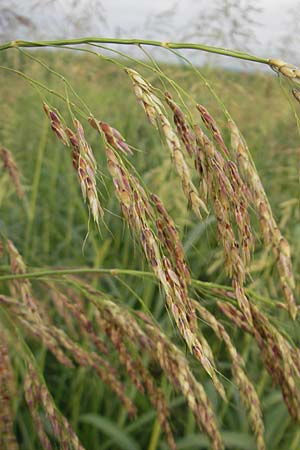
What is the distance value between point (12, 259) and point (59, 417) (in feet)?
1.08

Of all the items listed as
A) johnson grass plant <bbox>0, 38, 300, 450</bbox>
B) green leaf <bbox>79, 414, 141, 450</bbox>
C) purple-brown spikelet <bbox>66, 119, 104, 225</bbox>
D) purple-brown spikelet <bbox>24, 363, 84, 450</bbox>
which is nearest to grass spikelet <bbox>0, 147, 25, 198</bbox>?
johnson grass plant <bbox>0, 38, 300, 450</bbox>

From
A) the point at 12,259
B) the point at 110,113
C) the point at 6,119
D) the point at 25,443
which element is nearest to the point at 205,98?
the point at 110,113

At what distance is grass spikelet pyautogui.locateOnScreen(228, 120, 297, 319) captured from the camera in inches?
30.2

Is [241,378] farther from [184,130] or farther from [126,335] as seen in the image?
[184,130]

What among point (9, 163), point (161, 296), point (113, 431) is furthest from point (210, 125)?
point (113, 431)

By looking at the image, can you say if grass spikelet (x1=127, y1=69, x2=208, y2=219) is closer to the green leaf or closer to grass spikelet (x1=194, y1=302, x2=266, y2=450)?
grass spikelet (x1=194, y1=302, x2=266, y2=450)

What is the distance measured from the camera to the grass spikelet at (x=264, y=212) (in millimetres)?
768

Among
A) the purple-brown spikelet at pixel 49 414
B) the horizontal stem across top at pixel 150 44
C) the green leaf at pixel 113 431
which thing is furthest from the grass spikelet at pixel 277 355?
the green leaf at pixel 113 431

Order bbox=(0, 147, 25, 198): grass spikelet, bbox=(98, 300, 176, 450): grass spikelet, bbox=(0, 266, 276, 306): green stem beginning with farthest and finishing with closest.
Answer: bbox=(0, 147, 25, 198): grass spikelet
bbox=(98, 300, 176, 450): grass spikelet
bbox=(0, 266, 276, 306): green stem

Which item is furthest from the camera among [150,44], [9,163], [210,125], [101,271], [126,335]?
[9,163]

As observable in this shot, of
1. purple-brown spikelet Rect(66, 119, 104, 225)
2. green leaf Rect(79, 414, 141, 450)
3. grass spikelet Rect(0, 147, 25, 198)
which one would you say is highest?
grass spikelet Rect(0, 147, 25, 198)

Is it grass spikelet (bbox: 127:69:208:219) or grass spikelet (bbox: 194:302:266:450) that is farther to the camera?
grass spikelet (bbox: 194:302:266:450)

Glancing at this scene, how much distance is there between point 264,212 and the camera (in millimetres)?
763

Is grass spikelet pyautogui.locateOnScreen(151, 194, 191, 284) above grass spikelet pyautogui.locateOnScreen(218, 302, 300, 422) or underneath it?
above
